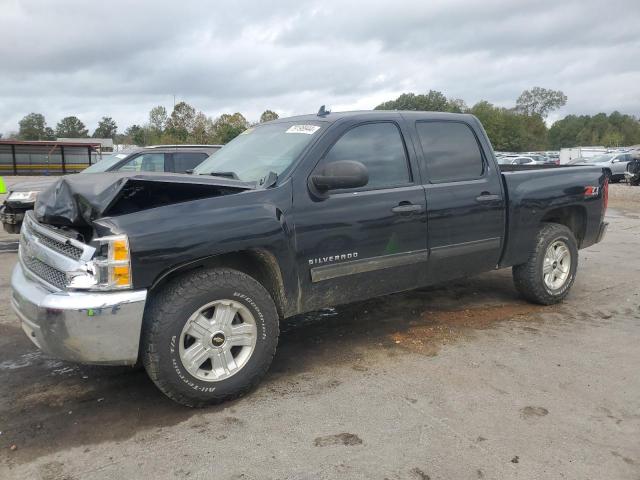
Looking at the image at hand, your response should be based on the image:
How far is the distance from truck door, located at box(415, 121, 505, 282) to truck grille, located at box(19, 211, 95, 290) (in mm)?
2654

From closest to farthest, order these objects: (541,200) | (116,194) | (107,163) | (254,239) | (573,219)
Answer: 1. (116,194)
2. (254,239)
3. (541,200)
4. (573,219)
5. (107,163)

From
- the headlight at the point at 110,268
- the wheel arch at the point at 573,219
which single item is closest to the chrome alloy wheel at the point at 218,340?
the headlight at the point at 110,268

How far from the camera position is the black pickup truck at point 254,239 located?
3064 millimetres

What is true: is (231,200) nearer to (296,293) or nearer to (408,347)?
(296,293)

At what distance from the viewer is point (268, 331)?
3.53 m

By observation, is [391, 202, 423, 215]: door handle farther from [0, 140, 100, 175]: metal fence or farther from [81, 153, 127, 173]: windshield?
[0, 140, 100, 175]: metal fence

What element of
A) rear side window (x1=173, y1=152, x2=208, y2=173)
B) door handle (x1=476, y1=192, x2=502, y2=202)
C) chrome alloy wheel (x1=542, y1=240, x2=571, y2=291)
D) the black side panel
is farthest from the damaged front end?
rear side window (x1=173, y1=152, x2=208, y2=173)

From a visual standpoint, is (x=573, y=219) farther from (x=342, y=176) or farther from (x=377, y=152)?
(x=342, y=176)

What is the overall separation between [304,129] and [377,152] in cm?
61

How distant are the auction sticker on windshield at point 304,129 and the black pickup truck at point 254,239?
0.05 ft

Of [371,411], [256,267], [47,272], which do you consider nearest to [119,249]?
[47,272]

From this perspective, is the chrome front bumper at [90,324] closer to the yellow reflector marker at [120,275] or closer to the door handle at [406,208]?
the yellow reflector marker at [120,275]

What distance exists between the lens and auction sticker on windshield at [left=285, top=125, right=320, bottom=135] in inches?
163

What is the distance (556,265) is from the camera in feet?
18.4
